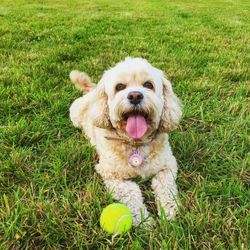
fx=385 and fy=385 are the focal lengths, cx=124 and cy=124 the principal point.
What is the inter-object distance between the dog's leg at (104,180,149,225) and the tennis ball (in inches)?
6.3

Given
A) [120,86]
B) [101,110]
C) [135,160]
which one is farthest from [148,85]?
[135,160]

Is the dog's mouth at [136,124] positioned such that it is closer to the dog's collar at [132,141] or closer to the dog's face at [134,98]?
the dog's face at [134,98]

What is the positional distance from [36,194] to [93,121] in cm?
87

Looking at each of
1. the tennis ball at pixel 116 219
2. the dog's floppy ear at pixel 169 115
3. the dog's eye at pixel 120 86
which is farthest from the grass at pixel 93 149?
the dog's eye at pixel 120 86

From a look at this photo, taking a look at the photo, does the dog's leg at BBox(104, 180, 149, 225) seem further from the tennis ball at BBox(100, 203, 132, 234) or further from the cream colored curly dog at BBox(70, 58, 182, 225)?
the tennis ball at BBox(100, 203, 132, 234)

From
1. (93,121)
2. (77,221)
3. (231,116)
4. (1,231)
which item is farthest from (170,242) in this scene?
(231,116)

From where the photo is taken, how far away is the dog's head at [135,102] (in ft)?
10.7

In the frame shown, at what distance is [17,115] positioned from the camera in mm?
4512

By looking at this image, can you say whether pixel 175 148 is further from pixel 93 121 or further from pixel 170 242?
pixel 170 242

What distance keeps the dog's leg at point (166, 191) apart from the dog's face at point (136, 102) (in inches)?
15.7

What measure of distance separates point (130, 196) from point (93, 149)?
85cm

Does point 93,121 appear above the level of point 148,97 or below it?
below

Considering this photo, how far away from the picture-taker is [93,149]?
12.6ft

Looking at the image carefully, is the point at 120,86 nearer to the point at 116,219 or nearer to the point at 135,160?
the point at 135,160
